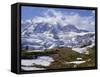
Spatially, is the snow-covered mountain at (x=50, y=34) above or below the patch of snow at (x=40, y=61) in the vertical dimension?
above

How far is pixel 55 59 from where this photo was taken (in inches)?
105

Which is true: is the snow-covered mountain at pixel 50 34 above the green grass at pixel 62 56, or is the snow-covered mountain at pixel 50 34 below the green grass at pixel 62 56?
above

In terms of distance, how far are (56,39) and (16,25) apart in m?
0.42

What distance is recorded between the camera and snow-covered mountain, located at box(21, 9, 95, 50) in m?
2.57

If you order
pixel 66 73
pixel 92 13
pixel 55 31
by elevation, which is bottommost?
pixel 66 73

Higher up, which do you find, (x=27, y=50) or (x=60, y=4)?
(x=60, y=4)

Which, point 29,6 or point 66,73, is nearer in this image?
point 29,6

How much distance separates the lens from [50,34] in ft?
8.72

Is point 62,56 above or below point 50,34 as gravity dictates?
below

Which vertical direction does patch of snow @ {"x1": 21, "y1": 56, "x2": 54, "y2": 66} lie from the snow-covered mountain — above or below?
below

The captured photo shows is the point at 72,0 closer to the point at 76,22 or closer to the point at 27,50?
the point at 76,22

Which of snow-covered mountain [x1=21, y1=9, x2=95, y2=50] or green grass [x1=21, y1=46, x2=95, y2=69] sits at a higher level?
snow-covered mountain [x1=21, y1=9, x2=95, y2=50]

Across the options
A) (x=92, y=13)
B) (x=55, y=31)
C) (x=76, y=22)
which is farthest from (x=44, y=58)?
(x=92, y=13)

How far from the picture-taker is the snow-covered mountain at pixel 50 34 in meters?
2.57
